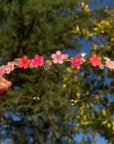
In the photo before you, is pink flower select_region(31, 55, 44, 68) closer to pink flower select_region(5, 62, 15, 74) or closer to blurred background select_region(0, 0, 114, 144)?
pink flower select_region(5, 62, 15, 74)

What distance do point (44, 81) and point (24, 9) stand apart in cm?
194

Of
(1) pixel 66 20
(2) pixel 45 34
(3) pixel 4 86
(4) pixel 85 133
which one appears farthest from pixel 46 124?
(3) pixel 4 86

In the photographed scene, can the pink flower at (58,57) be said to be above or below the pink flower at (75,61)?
above

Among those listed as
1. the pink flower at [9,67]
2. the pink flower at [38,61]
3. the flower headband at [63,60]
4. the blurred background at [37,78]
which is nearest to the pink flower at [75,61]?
the flower headband at [63,60]

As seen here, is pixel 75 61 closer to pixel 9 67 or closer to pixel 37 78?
pixel 9 67

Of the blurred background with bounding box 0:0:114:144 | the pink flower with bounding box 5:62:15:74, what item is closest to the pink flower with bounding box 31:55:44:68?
the pink flower with bounding box 5:62:15:74

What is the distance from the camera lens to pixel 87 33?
4.50m

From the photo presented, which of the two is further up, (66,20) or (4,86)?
(66,20)

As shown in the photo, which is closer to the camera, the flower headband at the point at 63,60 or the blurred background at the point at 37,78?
the flower headband at the point at 63,60

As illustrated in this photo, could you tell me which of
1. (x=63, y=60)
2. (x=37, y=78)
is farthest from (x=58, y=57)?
(x=37, y=78)

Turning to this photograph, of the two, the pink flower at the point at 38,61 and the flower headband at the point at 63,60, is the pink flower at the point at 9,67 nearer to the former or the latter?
the flower headband at the point at 63,60

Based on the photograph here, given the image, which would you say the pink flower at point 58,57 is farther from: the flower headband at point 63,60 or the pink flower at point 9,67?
the pink flower at point 9,67

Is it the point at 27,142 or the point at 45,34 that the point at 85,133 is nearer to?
the point at 27,142

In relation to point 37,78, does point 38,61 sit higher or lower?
lower
